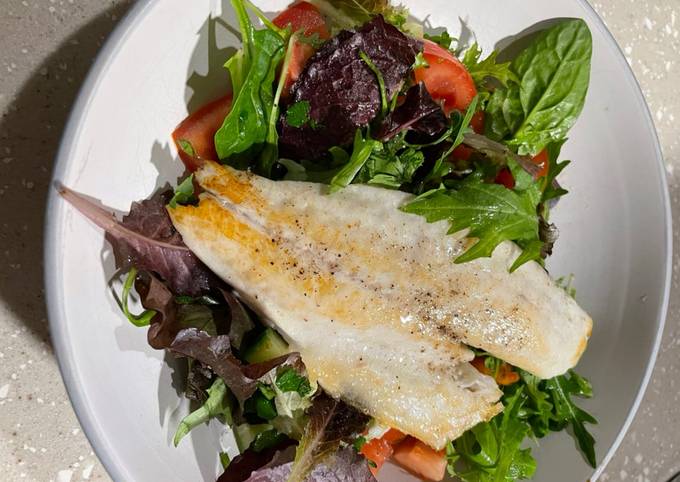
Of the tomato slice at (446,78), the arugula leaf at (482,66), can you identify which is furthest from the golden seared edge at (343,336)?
the arugula leaf at (482,66)

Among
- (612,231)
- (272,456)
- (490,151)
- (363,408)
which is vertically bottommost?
(272,456)

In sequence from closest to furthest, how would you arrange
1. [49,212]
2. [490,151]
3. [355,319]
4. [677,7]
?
[49,212], [355,319], [490,151], [677,7]

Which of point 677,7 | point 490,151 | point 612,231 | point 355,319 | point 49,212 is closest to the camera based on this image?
point 49,212

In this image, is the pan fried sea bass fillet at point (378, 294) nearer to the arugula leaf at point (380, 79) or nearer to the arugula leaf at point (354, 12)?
the arugula leaf at point (380, 79)

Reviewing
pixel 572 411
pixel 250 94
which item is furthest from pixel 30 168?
pixel 572 411

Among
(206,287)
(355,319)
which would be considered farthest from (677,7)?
(206,287)

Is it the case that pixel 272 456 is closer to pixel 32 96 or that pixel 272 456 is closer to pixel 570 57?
pixel 32 96

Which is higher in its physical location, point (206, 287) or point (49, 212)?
point (49, 212)
